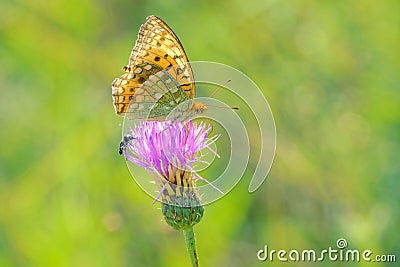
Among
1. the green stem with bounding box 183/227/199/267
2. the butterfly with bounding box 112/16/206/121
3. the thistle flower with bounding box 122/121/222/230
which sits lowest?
the green stem with bounding box 183/227/199/267

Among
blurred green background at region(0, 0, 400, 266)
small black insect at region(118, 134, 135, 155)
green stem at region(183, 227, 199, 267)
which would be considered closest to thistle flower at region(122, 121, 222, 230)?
small black insect at region(118, 134, 135, 155)

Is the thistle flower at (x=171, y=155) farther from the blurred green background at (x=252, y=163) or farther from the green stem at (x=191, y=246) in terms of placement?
the blurred green background at (x=252, y=163)

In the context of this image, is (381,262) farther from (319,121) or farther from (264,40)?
(264,40)

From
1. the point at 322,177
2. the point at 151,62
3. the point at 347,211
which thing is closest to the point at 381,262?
the point at 347,211

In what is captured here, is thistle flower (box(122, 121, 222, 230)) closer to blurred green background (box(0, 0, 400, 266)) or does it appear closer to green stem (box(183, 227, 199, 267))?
green stem (box(183, 227, 199, 267))

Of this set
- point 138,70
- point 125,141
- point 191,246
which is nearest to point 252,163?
point 138,70

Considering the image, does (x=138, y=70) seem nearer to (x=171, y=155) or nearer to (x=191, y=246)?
(x=171, y=155)
